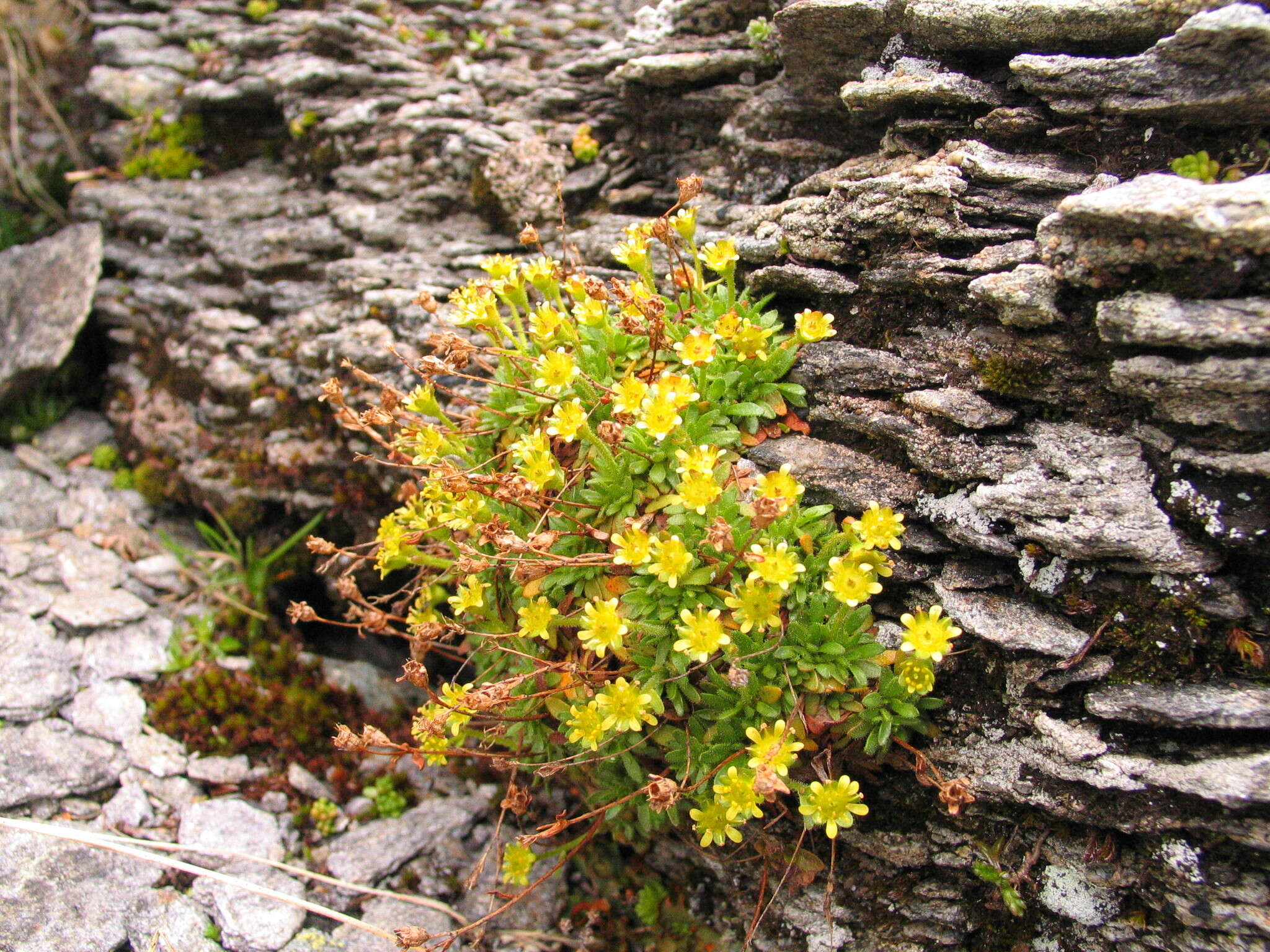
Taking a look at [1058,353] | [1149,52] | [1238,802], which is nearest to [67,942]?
[1238,802]

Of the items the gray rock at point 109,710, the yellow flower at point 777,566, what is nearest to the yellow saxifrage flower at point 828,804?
the yellow flower at point 777,566

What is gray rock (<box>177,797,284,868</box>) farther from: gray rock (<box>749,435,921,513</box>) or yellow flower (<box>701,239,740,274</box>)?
yellow flower (<box>701,239,740,274</box>)

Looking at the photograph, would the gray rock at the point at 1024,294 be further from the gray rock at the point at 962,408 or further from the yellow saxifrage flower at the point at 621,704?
the yellow saxifrage flower at the point at 621,704

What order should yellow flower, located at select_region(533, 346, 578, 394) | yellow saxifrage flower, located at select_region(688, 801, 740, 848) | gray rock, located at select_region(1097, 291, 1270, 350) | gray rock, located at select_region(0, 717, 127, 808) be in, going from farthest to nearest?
gray rock, located at select_region(0, 717, 127, 808), yellow flower, located at select_region(533, 346, 578, 394), yellow saxifrage flower, located at select_region(688, 801, 740, 848), gray rock, located at select_region(1097, 291, 1270, 350)

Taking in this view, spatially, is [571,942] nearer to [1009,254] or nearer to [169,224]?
[1009,254]

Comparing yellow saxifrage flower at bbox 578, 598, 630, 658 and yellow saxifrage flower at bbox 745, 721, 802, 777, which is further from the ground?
yellow saxifrage flower at bbox 578, 598, 630, 658

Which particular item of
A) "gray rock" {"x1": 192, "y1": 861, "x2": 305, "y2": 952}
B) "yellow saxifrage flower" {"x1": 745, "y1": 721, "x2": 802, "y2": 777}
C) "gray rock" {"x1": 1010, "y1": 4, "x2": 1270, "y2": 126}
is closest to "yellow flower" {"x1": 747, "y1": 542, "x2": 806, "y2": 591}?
"yellow saxifrage flower" {"x1": 745, "y1": 721, "x2": 802, "y2": 777}

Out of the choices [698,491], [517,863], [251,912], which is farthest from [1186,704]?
[251,912]

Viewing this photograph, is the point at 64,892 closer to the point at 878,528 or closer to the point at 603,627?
the point at 603,627
